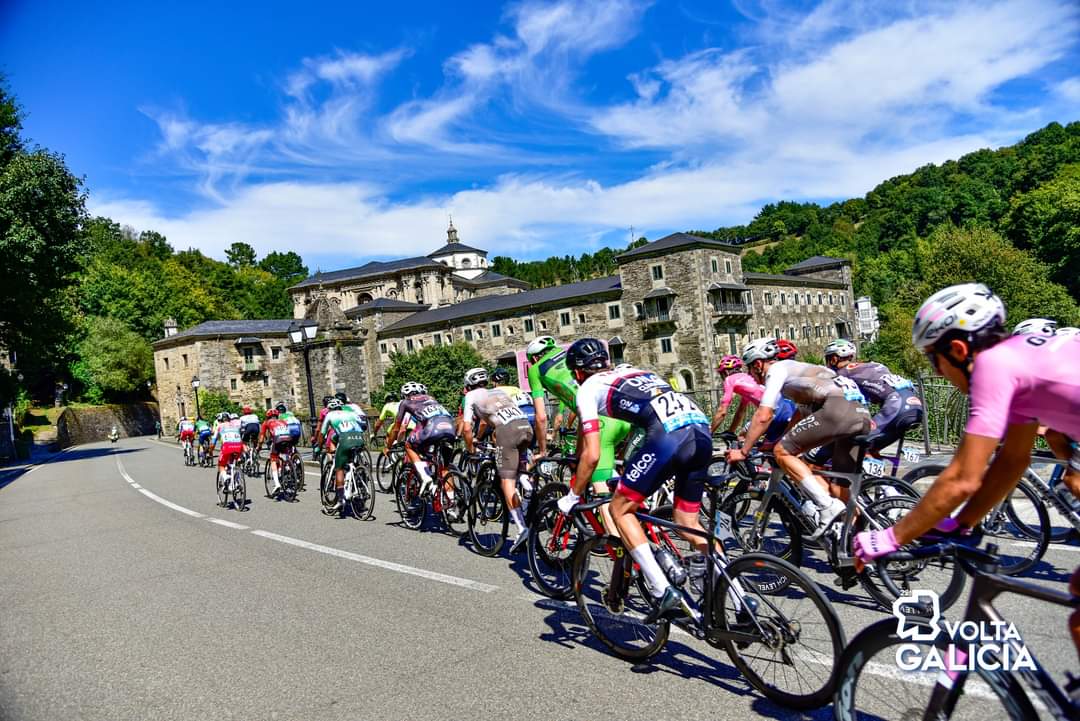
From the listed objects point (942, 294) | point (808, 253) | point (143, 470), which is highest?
point (808, 253)

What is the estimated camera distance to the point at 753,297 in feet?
240

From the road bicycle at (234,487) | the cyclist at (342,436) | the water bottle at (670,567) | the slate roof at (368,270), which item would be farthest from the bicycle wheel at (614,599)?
the slate roof at (368,270)

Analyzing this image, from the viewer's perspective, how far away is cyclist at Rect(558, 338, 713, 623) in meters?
4.34

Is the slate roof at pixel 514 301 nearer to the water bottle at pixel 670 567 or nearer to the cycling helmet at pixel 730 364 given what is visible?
the cycling helmet at pixel 730 364

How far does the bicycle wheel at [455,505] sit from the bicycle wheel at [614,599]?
3744 millimetres

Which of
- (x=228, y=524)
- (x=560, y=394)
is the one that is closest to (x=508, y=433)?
(x=560, y=394)

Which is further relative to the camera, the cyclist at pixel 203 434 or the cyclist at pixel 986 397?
the cyclist at pixel 203 434

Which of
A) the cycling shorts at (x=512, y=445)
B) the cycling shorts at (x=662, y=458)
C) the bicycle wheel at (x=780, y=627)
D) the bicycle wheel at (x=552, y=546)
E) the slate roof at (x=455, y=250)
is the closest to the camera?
the bicycle wheel at (x=780, y=627)

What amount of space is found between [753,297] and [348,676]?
72.4 meters

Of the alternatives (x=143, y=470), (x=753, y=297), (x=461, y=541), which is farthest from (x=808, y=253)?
(x=461, y=541)

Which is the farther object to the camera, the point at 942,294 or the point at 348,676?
the point at 348,676

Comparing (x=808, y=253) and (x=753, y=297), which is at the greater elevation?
(x=808, y=253)

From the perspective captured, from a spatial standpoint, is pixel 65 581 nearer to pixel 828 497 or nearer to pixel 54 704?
pixel 54 704

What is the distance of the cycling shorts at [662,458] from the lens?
14.5 ft
